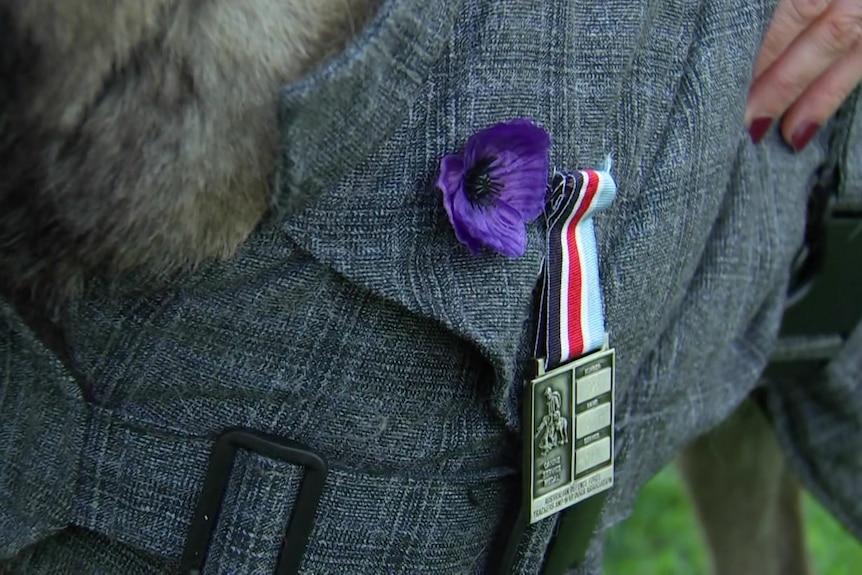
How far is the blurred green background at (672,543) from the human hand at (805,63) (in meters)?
1.04

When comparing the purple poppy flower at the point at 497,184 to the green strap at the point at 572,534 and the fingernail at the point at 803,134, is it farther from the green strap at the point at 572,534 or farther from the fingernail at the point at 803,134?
the fingernail at the point at 803,134

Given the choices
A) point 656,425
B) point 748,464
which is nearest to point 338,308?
point 656,425

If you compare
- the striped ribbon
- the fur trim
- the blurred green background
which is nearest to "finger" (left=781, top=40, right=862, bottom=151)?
the striped ribbon

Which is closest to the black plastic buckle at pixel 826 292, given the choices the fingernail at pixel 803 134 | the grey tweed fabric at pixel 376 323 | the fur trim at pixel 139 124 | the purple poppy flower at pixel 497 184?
the fingernail at pixel 803 134

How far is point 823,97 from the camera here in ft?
2.58

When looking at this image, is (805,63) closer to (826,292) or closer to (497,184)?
(826,292)

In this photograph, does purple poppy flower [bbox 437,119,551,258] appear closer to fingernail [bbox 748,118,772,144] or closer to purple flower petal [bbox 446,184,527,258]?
purple flower petal [bbox 446,184,527,258]

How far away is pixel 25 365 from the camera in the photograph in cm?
55

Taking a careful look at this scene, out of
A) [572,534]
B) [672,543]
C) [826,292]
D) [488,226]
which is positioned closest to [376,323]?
[488,226]

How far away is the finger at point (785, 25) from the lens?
0.74 meters

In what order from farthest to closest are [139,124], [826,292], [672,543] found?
[672,543]
[826,292]
[139,124]

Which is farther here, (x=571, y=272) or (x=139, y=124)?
(x=571, y=272)

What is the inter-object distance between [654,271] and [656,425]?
144 mm

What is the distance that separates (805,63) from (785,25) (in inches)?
1.4
